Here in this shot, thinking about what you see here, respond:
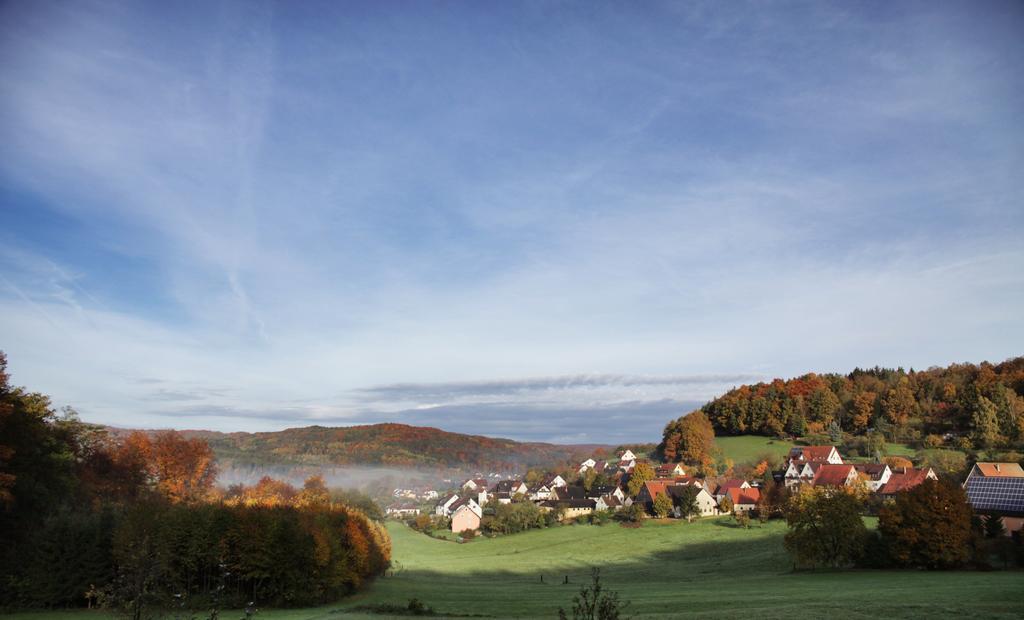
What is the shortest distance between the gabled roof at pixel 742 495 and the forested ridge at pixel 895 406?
37.8 metres

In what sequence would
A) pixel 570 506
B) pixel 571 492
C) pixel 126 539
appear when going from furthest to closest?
pixel 571 492, pixel 570 506, pixel 126 539

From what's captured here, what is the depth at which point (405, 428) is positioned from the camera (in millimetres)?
193000

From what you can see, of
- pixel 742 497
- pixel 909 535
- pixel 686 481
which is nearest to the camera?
pixel 909 535

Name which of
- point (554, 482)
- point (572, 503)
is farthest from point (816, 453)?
point (554, 482)

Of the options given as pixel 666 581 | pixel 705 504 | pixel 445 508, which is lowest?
pixel 445 508

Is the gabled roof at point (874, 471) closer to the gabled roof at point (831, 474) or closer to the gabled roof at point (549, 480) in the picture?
the gabled roof at point (831, 474)

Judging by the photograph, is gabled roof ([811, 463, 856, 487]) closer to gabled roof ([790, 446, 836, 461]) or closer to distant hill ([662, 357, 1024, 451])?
gabled roof ([790, 446, 836, 461])

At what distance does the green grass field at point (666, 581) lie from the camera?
2453 centimetres

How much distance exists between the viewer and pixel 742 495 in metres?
89.6

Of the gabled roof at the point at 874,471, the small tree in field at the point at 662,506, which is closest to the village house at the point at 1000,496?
the gabled roof at the point at 874,471

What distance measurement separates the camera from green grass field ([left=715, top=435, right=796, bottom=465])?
411ft

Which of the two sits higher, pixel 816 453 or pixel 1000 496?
pixel 816 453

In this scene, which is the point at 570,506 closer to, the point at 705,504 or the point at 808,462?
the point at 705,504

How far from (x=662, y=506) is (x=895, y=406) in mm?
72201
